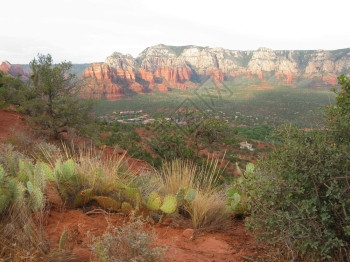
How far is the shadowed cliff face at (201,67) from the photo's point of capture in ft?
279

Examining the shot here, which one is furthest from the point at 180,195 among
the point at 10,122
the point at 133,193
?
the point at 10,122

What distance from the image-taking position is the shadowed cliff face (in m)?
85.0

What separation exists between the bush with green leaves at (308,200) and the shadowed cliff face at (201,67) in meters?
69.0

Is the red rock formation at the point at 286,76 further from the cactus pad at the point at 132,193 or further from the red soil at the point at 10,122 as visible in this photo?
the cactus pad at the point at 132,193

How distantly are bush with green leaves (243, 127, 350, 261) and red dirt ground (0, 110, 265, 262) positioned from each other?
40cm

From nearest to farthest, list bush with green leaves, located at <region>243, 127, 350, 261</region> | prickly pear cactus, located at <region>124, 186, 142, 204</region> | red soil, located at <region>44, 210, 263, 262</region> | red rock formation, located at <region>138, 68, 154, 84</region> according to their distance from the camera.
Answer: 1. bush with green leaves, located at <region>243, 127, 350, 261</region>
2. red soil, located at <region>44, 210, 263, 262</region>
3. prickly pear cactus, located at <region>124, 186, 142, 204</region>
4. red rock formation, located at <region>138, 68, 154, 84</region>

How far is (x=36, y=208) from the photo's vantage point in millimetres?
3082

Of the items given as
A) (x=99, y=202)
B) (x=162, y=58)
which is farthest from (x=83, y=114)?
(x=162, y=58)

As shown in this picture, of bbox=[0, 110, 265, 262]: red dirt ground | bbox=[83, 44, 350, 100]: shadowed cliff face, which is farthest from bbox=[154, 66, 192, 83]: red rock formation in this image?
bbox=[0, 110, 265, 262]: red dirt ground

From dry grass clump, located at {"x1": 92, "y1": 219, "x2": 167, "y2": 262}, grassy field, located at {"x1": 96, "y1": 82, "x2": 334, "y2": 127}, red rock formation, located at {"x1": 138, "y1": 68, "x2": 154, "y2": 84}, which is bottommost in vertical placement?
grassy field, located at {"x1": 96, "y1": 82, "x2": 334, "y2": 127}

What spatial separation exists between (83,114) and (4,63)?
105 metres

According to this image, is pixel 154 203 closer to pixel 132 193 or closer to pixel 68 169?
pixel 132 193

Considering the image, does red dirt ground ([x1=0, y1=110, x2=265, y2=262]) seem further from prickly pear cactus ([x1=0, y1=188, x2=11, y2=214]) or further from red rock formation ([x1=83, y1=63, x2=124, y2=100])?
red rock formation ([x1=83, y1=63, x2=124, y2=100])

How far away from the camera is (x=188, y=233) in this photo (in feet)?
11.2
